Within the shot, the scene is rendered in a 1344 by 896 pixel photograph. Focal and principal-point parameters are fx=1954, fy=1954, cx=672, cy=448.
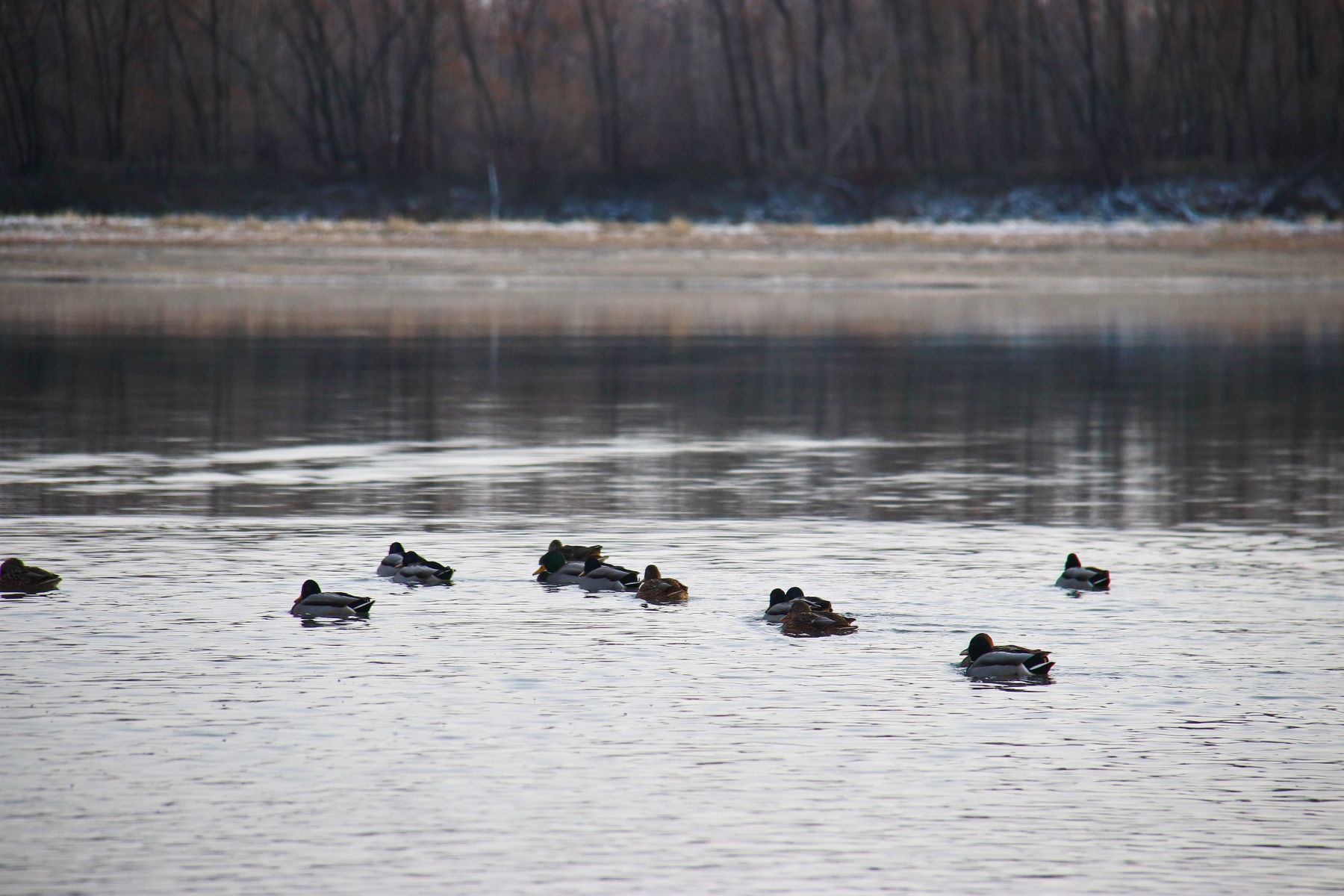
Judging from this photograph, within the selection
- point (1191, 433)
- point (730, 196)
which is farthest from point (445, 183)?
point (1191, 433)

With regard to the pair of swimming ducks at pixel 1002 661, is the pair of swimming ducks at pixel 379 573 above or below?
above

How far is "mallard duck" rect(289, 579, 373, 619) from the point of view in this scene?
10.7 metres

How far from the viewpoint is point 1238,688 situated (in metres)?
9.46

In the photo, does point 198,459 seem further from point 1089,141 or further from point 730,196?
point 1089,141

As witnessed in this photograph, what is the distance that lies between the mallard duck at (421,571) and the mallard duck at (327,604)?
0.79 meters

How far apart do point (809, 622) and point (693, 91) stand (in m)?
59.8

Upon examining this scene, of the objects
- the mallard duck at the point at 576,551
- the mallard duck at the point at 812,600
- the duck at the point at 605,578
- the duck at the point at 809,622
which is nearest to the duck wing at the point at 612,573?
the duck at the point at 605,578

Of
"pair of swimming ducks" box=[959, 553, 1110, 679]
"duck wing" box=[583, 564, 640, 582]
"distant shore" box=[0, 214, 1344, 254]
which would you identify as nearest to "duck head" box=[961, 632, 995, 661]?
"pair of swimming ducks" box=[959, 553, 1110, 679]

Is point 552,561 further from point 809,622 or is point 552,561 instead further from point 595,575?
point 809,622

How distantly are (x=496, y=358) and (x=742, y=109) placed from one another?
131 ft

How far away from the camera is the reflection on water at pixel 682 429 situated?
15.6 m

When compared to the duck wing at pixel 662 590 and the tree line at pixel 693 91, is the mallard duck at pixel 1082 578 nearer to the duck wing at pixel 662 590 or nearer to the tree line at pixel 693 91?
the duck wing at pixel 662 590

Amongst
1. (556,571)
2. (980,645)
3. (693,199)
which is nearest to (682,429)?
(556,571)

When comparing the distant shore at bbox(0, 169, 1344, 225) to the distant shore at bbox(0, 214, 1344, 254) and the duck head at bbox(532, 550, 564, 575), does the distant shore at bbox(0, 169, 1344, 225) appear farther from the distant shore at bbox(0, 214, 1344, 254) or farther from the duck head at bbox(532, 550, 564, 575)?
the duck head at bbox(532, 550, 564, 575)
